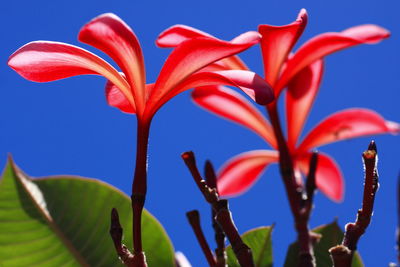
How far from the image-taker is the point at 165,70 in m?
0.74

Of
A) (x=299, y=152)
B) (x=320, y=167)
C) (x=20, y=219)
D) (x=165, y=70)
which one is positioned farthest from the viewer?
(x=320, y=167)

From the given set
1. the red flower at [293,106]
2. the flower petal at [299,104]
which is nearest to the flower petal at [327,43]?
the red flower at [293,106]

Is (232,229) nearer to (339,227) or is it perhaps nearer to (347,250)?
(347,250)

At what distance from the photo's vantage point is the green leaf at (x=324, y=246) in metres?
0.92

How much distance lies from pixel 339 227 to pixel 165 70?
408 mm

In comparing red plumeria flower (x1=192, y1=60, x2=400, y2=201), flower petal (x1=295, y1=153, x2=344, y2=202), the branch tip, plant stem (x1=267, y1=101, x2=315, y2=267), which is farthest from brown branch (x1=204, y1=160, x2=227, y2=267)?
flower petal (x1=295, y1=153, x2=344, y2=202)

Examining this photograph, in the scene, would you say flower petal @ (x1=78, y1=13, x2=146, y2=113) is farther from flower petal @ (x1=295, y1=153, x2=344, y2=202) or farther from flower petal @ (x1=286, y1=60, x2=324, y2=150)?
flower petal @ (x1=295, y1=153, x2=344, y2=202)

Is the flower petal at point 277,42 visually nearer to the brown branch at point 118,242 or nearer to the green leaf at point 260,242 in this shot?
the green leaf at point 260,242

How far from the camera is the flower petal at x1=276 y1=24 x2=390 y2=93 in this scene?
980mm

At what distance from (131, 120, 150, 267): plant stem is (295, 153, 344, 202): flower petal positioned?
2.56 feet

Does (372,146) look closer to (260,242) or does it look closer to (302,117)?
(260,242)

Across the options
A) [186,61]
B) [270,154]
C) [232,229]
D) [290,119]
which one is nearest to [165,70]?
[186,61]

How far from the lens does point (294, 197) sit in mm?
893

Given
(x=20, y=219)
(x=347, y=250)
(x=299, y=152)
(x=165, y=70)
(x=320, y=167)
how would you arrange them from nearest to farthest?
(x=347, y=250) → (x=165, y=70) → (x=20, y=219) → (x=299, y=152) → (x=320, y=167)
